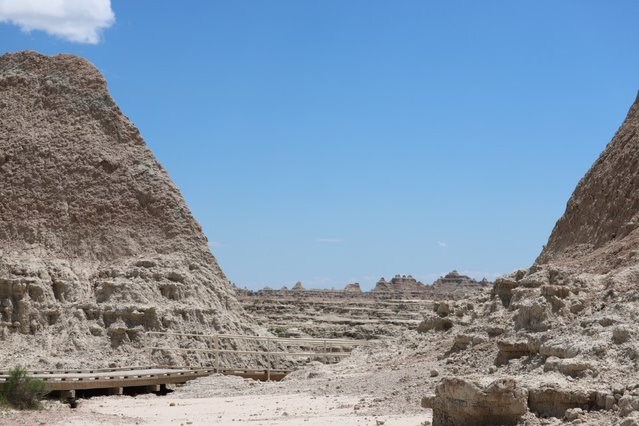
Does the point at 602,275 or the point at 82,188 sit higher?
the point at 82,188

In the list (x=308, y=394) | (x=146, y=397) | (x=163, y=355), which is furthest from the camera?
(x=163, y=355)

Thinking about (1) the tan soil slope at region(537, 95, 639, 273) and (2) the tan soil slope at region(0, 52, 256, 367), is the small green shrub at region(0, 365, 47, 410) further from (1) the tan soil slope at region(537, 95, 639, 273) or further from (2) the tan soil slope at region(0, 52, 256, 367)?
(1) the tan soil slope at region(537, 95, 639, 273)

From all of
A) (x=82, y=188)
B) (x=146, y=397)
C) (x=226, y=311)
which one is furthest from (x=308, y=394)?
(x=82, y=188)

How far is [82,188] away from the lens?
104 ft

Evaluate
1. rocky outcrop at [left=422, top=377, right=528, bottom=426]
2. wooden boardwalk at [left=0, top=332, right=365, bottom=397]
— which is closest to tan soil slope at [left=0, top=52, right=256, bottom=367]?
wooden boardwalk at [left=0, top=332, right=365, bottom=397]

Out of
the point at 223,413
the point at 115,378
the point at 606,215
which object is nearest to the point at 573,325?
the point at 223,413

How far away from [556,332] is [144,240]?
734 inches

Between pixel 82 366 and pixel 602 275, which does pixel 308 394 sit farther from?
pixel 82 366

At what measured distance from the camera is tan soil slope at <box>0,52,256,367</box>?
27.9m

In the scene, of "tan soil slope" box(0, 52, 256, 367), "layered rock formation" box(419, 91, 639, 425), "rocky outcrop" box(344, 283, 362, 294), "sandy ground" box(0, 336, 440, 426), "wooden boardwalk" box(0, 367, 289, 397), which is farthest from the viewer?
"rocky outcrop" box(344, 283, 362, 294)

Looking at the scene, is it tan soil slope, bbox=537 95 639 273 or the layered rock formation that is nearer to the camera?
the layered rock formation

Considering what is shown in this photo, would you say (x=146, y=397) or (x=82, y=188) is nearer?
(x=146, y=397)

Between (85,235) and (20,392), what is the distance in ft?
39.2

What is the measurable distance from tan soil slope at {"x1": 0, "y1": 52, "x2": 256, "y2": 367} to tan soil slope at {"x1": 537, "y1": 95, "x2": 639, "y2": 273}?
37.8 ft
